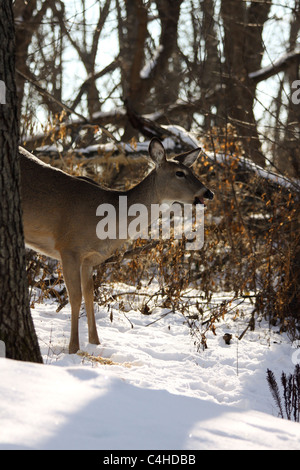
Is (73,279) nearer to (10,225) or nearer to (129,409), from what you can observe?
(10,225)

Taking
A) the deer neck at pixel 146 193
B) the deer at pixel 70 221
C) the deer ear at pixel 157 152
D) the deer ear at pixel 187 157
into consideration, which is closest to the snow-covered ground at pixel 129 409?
the deer at pixel 70 221

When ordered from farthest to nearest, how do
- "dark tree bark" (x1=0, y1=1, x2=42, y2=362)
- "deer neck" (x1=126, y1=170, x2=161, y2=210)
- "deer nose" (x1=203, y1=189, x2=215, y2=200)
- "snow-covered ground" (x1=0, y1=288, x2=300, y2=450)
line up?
"deer neck" (x1=126, y1=170, x2=161, y2=210) < "deer nose" (x1=203, y1=189, x2=215, y2=200) < "dark tree bark" (x1=0, y1=1, x2=42, y2=362) < "snow-covered ground" (x1=0, y1=288, x2=300, y2=450)

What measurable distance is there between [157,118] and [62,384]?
1272 cm

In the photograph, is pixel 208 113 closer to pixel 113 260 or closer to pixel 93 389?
pixel 113 260

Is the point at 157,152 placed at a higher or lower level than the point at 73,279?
higher

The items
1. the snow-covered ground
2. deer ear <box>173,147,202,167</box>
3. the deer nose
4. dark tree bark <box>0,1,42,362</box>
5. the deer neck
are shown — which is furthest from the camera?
deer ear <box>173,147,202,167</box>

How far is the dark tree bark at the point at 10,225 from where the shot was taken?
4.07m

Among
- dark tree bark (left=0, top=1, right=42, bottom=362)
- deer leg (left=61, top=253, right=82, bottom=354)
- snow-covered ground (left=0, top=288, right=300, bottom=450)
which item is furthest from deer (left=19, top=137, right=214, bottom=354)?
dark tree bark (left=0, top=1, right=42, bottom=362)

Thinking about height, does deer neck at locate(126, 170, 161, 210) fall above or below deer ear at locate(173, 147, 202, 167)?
below

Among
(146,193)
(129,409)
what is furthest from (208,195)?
(129,409)

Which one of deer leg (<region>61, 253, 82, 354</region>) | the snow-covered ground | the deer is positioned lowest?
the snow-covered ground

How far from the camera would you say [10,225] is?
162 inches

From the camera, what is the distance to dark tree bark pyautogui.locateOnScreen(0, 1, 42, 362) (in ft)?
13.3

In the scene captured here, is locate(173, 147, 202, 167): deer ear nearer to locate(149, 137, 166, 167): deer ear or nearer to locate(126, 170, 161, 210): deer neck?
locate(149, 137, 166, 167): deer ear
